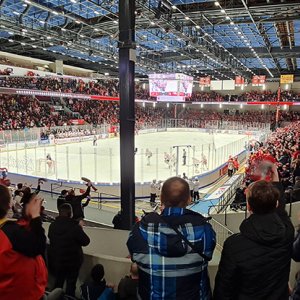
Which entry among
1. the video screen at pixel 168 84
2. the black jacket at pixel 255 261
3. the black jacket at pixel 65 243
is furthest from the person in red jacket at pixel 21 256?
the video screen at pixel 168 84

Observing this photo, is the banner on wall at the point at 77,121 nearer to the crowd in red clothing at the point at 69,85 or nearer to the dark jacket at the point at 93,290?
the crowd in red clothing at the point at 69,85

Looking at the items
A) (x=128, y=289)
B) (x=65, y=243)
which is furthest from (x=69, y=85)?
(x=128, y=289)

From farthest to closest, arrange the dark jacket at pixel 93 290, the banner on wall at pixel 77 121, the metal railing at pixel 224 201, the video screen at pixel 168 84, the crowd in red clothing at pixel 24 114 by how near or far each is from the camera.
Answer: the banner on wall at pixel 77 121 → the crowd in red clothing at pixel 24 114 → the video screen at pixel 168 84 → the metal railing at pixel 224 201 → the dark jacket at pixel 93 290

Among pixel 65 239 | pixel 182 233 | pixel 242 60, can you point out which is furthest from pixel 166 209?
pixel 242 60

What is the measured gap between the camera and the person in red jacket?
2.21 meters

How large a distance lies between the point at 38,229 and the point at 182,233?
1.07 m

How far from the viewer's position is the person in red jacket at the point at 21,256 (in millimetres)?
2205

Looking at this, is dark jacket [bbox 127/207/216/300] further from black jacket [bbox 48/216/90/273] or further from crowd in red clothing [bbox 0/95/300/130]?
crowd in red clothing [bbox 0/95/300/130]

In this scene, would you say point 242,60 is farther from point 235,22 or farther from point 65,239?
Result: point 65,239

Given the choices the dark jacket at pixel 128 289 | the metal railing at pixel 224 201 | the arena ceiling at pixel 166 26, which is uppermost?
the arena ceiling at pixel 166 26

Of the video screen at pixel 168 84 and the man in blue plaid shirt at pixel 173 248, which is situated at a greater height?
the video screen at pixel 168 84

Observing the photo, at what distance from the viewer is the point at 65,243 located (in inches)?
132

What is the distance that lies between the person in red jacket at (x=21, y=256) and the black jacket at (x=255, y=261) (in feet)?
4.14

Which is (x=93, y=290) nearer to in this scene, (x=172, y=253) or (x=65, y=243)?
(x=65, y=243)
